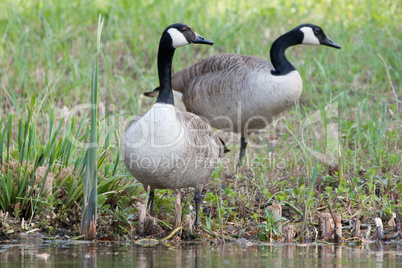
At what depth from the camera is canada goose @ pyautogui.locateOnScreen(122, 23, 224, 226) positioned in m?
4.12

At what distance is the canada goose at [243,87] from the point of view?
6.32m

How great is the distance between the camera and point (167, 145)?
4.12 meters

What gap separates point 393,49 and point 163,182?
6.15m

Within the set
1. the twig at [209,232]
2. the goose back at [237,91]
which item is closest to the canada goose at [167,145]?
the twig at [209,232]

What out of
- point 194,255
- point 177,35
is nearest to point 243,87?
point 177,35

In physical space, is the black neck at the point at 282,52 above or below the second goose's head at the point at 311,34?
below

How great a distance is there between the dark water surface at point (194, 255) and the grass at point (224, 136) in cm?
43

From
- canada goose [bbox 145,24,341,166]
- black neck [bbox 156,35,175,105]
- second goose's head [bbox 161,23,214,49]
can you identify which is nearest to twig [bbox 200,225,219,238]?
black neck [bbox 156,35,175,105]

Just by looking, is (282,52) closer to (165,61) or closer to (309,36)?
(309,36)

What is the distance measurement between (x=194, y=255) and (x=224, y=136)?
424cm

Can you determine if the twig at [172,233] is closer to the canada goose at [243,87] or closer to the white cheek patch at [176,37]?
the white cheek patch at [176,37]

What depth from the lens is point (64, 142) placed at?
4.70 metres

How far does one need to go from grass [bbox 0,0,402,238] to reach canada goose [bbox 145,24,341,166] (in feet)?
1.35

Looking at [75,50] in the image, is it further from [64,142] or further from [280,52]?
[64,142]
